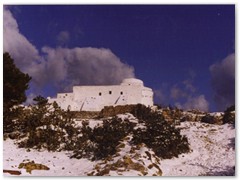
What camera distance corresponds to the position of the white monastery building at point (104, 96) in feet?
19.3

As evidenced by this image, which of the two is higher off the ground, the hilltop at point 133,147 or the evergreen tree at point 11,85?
the evergreen tree at point 11,85

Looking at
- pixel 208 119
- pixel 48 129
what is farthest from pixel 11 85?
pixel 208 119

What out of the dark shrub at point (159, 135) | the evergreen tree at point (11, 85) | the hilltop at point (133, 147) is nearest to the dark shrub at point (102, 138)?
the hilltop at point (133, 147)

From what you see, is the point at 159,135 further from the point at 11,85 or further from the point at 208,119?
the point at 11,85

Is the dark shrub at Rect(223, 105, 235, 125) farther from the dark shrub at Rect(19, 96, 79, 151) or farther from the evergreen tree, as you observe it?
the evergreen tree

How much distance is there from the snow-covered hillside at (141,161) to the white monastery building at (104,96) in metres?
0.29

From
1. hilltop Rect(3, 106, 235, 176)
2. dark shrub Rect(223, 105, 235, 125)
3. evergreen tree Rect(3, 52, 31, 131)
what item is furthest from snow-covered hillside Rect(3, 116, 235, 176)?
evergreen tree Rect(3, 52, 31, 131)

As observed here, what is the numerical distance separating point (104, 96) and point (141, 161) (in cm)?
96

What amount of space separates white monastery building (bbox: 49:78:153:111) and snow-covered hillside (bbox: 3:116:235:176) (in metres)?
0.29

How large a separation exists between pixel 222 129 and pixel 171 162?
0.78 metres

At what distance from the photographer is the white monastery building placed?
589 cm

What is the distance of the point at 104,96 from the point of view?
238 inches

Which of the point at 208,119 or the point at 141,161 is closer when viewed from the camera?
the point at 141,161

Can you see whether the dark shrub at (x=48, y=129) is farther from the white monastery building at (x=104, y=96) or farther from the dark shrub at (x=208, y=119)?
the dark shrub at (x=208, y=119)
